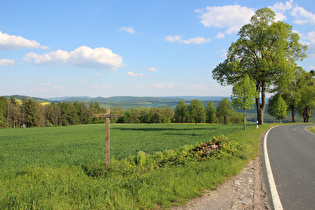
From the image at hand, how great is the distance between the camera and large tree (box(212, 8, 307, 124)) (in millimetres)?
26516

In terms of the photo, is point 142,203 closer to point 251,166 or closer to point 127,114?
point 251,166

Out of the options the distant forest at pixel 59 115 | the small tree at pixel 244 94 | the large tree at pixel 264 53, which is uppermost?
the large tree at pixel 264 53

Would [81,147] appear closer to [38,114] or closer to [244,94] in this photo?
[244,94]

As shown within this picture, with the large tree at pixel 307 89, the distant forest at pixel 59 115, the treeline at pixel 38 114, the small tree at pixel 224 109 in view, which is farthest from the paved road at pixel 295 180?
the small tree at pixel 224 109

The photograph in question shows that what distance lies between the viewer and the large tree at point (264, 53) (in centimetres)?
2652

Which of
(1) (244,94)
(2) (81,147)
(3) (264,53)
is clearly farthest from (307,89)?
(2) (81,147)

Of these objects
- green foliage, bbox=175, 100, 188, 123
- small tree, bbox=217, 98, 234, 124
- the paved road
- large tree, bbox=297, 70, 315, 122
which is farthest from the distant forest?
the paved road

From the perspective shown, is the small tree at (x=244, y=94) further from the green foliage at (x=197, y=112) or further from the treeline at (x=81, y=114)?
the green foliage at (x=197, y=112)

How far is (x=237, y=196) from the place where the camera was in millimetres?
4902

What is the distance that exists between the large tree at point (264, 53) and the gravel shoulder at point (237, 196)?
23180 millimetres

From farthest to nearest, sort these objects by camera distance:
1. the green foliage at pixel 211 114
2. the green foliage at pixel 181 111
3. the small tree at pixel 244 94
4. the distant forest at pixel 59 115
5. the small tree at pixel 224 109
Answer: the green foliage at pixel 181 111 → the green foliage at pixel 211 114 → the small tree at pixel 224 109 → the distant forest at pixel 59 115 → the small tree at pixel 244 94

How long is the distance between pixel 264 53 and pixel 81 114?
102260 millimetres

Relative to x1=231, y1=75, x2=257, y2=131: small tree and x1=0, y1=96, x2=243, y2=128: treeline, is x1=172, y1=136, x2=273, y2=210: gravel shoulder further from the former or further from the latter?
x1=0, y1=96, x2=243, y2=128: treeline

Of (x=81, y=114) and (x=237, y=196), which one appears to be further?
(x=81, y=114)
